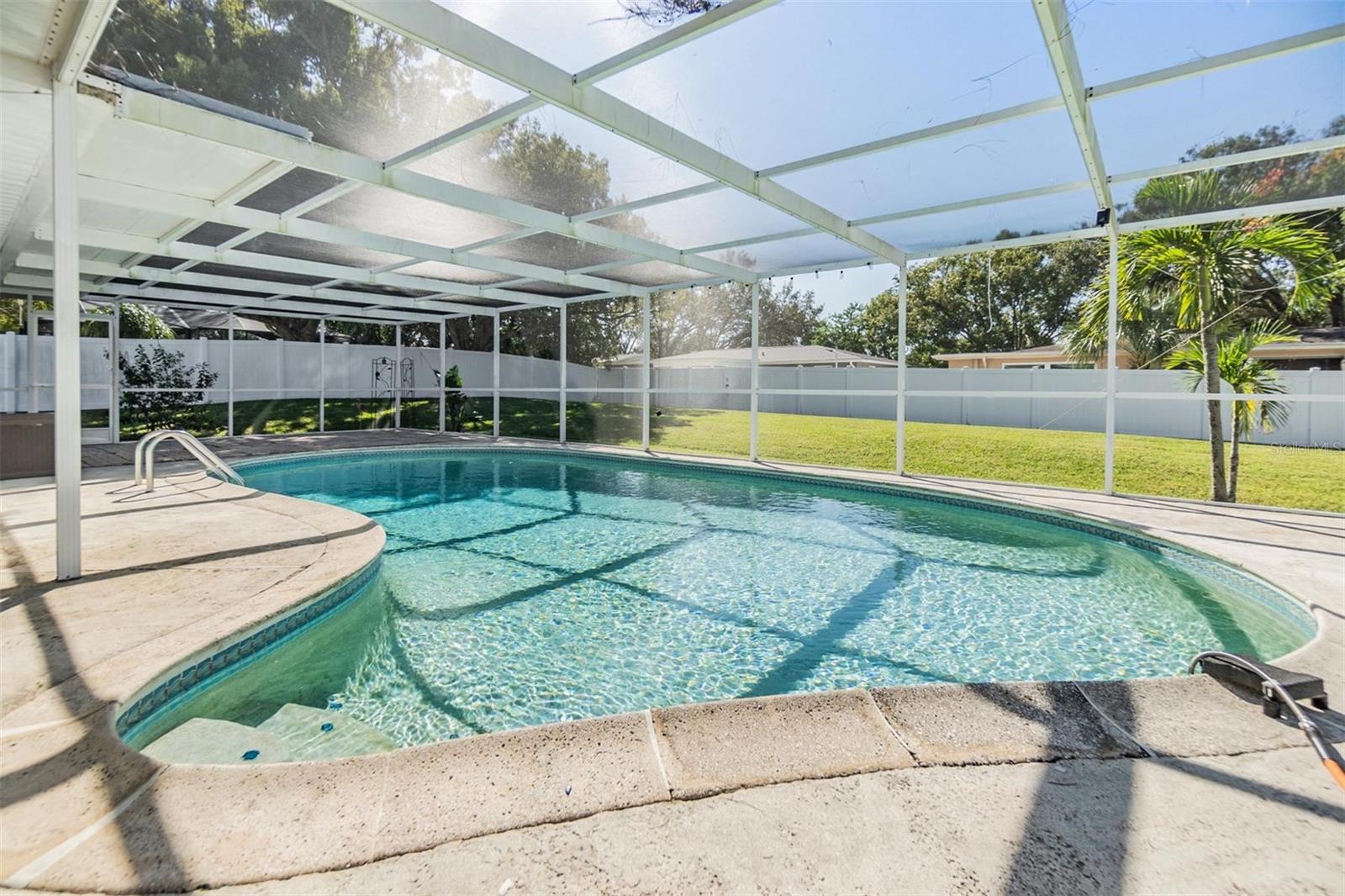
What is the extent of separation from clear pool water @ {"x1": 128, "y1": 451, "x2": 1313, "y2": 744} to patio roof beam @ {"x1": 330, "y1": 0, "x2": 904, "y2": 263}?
331 centimetres

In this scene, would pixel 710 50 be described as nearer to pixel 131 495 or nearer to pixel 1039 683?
pixel 1039 683

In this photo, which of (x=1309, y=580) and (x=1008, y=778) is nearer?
(x=1008, y=778)

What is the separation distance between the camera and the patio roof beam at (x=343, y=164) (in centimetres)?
416

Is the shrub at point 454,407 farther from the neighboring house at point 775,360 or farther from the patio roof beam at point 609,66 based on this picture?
the patio roof beam at point 609,66

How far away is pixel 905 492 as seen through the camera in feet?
26.5

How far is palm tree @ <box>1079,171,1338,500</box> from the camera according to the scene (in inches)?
238

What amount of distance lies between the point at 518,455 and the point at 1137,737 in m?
11.3

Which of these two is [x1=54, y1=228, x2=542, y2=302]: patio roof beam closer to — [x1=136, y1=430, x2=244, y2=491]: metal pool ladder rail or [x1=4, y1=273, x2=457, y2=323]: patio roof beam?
[x1=4, y1=273, x2=457, y2=323]: patio roof beam

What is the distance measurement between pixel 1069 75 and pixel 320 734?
5377 mm

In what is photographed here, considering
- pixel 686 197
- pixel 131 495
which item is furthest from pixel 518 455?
pixel 686 197

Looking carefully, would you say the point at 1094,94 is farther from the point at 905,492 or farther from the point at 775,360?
the point at 775,360

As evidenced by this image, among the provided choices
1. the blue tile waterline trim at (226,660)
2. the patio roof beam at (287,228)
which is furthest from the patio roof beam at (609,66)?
the blue tile waterline trim at (226,660)

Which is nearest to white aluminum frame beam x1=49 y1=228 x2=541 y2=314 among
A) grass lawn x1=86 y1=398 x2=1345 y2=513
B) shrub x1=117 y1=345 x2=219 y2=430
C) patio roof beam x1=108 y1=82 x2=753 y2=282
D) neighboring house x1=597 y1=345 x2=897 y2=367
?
patio roof beam x1=108 y1=82 x2=753 y2=282

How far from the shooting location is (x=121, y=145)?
15.2 ft
